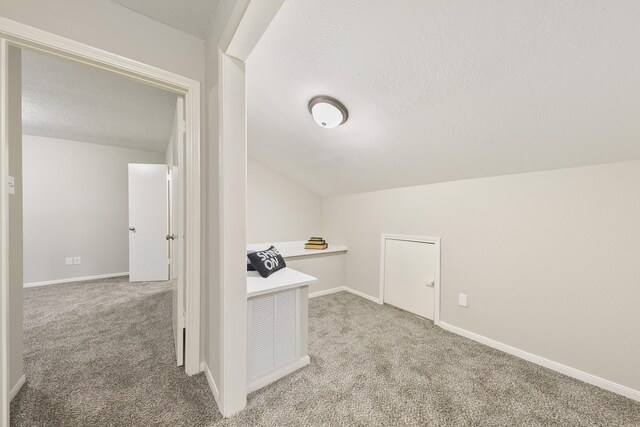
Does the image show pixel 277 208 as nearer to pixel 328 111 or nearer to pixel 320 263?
pixel 320 263

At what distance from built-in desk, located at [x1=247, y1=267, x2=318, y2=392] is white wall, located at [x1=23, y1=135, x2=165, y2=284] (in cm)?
379

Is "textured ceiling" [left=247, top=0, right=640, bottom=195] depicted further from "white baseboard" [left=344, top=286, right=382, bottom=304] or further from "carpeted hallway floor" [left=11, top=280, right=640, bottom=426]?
"white baseboard" [left=344, top=286, right=382, bottom=304]

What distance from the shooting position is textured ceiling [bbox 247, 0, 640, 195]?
3.35 ft

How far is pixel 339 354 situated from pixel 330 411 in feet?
1.86

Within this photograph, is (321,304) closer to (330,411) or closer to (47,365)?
(330,411)

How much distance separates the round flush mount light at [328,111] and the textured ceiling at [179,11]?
2.59 ft

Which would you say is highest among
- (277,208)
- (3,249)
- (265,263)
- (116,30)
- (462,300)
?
(116,30)

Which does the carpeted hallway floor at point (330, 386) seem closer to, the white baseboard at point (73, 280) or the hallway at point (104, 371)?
the hallway at point (104, 371)

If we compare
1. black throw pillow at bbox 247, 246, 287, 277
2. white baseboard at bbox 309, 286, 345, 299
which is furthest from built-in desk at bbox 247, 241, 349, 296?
black throw pillow at bbox 247, 246, 287, 277

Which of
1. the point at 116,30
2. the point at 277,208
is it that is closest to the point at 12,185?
the point at 116,30

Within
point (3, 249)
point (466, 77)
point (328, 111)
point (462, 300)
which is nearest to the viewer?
point (3, 249)

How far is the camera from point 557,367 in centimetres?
170

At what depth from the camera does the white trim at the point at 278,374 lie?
149cm

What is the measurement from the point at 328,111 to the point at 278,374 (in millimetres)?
1849
